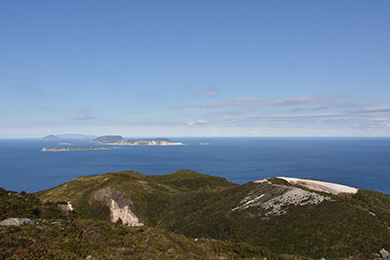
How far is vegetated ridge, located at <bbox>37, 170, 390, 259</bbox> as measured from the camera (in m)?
36.8

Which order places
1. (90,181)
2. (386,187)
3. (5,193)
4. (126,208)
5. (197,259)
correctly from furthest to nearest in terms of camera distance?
(386,187), (90,181), (126,208), (5,193), (197,259)

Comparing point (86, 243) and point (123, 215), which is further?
point (123, 215)

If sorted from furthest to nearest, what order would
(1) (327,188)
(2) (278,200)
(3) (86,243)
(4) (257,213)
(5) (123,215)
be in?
(1) (327,188) < (5) (123,215) < (2) (278,200) < (4) (257,213) < (3) (86,243)

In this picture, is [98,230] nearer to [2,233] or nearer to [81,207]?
[2,233]

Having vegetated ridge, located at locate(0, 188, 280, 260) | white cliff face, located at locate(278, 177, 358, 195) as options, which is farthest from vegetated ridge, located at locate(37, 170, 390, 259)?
vegetated ridge, located at locate(0, 188, 280, 260)

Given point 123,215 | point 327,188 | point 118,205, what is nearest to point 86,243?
point 123,215

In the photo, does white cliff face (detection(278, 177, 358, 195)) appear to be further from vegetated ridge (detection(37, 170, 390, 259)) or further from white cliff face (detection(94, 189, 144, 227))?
white cliff face (detection(94, 189, 144, 227))

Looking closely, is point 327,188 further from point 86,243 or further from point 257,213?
point 86,243

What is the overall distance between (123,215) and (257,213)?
42087 mm

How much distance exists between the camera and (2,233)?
62.7ft

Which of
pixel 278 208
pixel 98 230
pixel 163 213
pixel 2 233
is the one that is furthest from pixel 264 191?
pixel 2 233

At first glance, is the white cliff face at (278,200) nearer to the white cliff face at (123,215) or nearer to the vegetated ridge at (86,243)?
the vegetated ridge at (86,243)

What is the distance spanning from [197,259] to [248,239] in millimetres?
21627

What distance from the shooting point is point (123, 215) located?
67.9 meters
